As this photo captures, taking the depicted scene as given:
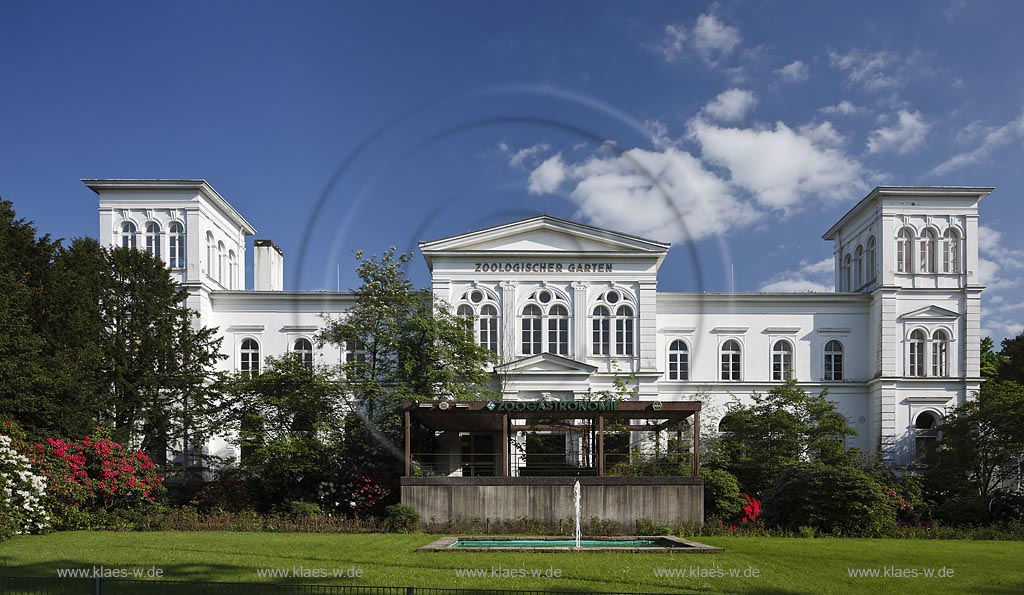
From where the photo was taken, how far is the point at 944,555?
73.8ft

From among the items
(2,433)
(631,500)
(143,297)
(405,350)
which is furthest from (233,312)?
(631,500)

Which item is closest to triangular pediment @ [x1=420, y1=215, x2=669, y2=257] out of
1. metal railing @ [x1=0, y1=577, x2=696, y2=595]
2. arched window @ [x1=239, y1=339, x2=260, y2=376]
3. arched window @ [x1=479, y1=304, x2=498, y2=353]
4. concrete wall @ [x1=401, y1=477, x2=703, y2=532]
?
arched window @ [x1=479, y1=304, x2=498, y2=353]

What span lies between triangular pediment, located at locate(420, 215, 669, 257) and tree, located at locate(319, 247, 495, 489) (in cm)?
898

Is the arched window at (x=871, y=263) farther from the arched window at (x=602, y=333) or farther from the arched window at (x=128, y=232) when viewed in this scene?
the arched window at (x=128, y=232)

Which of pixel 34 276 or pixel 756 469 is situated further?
pixel 756 469

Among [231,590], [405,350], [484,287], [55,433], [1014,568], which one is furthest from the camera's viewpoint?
[484,287]

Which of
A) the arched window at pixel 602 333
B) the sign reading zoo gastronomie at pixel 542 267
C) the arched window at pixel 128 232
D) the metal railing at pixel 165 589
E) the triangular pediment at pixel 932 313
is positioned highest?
the arched window at pixel 128 232

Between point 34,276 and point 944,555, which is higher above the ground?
point 34,276

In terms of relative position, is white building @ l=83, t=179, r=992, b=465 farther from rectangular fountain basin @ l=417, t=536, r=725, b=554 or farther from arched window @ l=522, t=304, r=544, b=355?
rectangular fountain basin @ l=417, t=536, r=725, b=554

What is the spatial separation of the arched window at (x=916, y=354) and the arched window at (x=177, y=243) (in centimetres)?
4339

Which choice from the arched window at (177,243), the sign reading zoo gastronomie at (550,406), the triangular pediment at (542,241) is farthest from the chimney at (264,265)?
the sign reading zoo gastronomie at (550,406)

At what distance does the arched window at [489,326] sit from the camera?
48531mm

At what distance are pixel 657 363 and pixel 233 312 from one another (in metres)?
25.8

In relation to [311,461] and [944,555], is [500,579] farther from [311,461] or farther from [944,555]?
[311,461]
